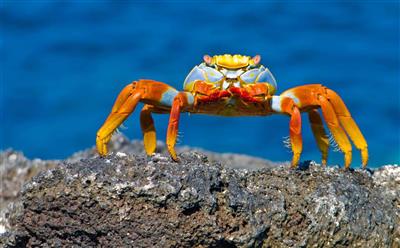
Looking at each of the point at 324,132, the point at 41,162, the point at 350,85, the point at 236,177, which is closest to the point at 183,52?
the point at 350,85

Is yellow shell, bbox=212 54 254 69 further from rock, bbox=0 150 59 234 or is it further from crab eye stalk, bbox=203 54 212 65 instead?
rock, bbox=0 150 59 234

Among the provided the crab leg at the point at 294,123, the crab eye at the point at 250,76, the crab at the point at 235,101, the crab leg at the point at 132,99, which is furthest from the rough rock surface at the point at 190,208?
the crab eye at the point at 250,76

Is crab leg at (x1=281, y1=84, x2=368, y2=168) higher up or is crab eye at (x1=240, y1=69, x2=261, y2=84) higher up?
crab eye at (x1=240, y1=69, x2=261, y2=84)

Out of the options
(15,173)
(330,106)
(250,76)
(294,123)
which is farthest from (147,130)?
(15,173)

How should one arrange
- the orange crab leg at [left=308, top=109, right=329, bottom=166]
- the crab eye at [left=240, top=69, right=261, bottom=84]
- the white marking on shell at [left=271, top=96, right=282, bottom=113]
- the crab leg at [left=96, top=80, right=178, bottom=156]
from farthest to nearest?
the orange crab leg at [left=308, top=109, right=329, bottom=166] → the crab eye at [left=240, top=69, right=261, bottom=84] → the white marking on shell at [left=271, top=96, right=282, bottom=113] → the crab leg at [left=96, top=80, right=178, bottom=156]

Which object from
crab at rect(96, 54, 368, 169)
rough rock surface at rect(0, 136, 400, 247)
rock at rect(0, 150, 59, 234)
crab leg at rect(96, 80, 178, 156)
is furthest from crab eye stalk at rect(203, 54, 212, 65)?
rock at rect(0, 150, 59, 234)

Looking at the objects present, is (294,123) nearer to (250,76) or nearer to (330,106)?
(330,106)

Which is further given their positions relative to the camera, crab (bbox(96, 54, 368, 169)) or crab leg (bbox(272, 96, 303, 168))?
crab (bbox(96, 54, 368, 169))

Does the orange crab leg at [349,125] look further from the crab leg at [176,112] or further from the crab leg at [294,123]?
the crab leg at [176,112]
